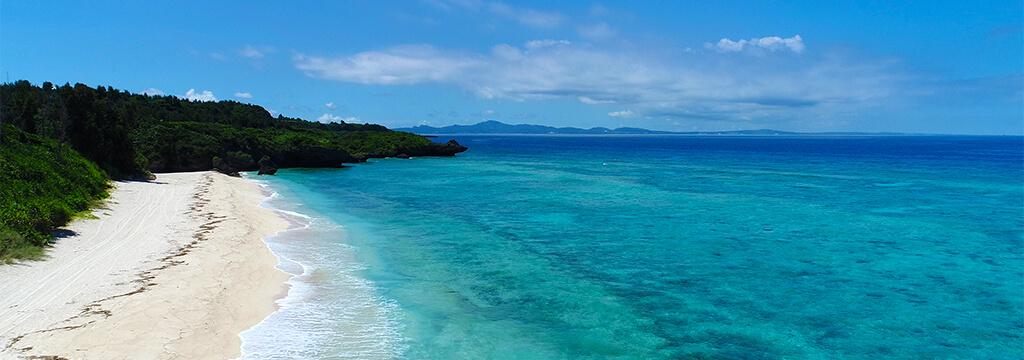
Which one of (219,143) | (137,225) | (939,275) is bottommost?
(939,275)

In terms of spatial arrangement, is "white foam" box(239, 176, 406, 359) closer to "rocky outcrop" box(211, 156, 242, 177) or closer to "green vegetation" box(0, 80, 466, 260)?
"green vegetation" box(0, 80, 466, 260)

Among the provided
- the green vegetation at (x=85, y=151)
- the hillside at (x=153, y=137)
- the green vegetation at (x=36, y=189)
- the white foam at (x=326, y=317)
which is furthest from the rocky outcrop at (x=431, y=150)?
the white foam at (x=326, y=317)

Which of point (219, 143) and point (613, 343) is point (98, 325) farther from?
point (219, 143)

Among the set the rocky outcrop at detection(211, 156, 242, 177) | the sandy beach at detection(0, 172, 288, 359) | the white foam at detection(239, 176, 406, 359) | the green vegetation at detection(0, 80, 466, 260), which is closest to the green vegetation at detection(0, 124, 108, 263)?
the green vegetation at detection(0, 80, 466, 260)

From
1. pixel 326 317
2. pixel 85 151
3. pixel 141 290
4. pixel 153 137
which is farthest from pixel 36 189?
pixel 153 137

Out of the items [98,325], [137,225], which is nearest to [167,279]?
[98,325]

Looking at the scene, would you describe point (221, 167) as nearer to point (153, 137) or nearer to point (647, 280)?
point (153, 137)
